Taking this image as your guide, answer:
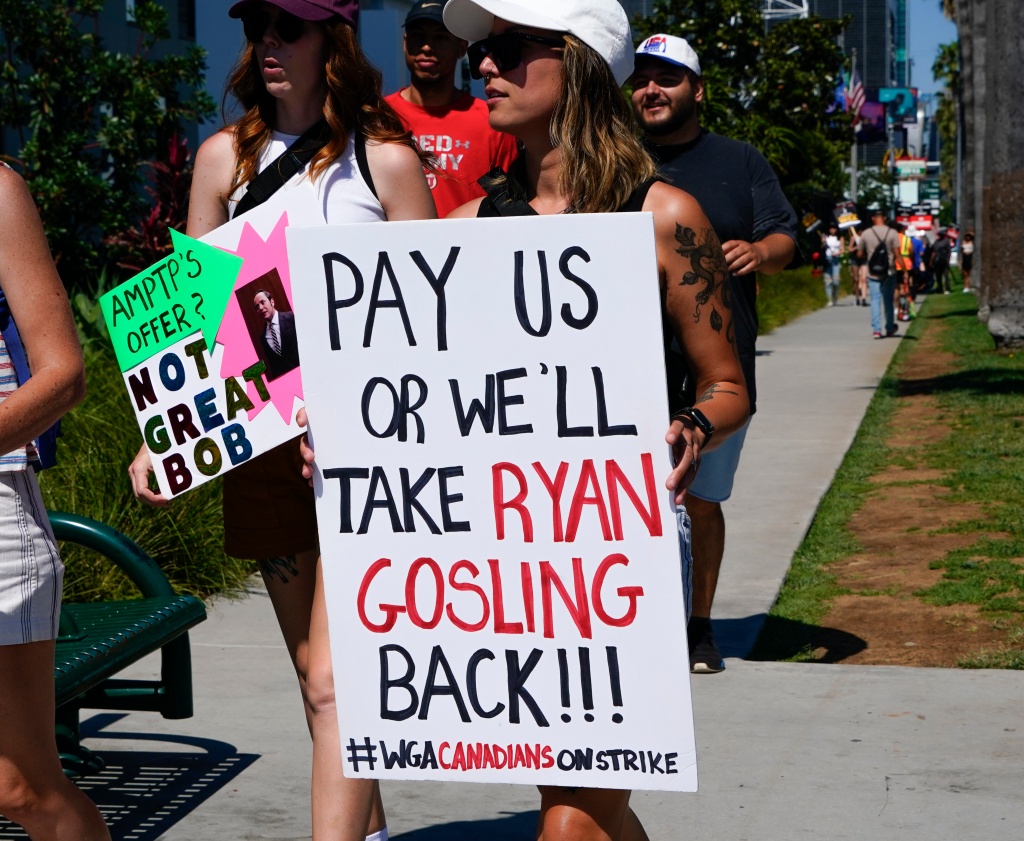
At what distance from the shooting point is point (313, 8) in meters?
3.16

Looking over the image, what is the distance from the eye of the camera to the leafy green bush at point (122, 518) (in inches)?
247

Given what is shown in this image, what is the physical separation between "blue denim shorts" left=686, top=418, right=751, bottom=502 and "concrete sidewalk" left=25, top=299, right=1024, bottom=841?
650mm

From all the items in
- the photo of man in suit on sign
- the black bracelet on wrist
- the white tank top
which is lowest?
the black bracelet on wrist

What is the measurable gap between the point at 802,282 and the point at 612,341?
33.1 meters

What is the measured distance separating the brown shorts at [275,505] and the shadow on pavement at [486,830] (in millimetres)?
1044

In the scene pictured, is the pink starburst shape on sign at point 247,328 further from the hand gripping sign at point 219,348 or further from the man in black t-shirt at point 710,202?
the man in black t-shirt at point 710,202

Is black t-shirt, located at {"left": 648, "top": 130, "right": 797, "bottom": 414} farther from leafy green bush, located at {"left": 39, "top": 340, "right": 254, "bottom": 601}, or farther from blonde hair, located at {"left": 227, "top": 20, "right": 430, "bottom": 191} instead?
leafy green bush, located at {"left": 39, "top": 340, "right": 254, "bottom": 601}

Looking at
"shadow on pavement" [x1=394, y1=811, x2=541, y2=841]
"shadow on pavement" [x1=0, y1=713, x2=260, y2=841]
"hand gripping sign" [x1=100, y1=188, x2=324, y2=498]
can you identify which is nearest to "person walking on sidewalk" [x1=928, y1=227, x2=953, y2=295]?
"shadow on pavement" [x1=0, y1=713, x2=260, y2=841]

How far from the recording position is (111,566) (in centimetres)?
634

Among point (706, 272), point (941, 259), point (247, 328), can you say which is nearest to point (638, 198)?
point (706, 272)

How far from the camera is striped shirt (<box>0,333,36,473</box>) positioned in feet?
8.73

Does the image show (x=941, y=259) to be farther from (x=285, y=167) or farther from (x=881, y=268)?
(x=285, y=167)

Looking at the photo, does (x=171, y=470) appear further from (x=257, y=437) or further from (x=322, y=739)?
(x=322, y=739)

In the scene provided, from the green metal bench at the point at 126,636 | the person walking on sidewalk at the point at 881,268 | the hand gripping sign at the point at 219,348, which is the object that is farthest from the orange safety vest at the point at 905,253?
the hand gripping sign at the point at 219,348
